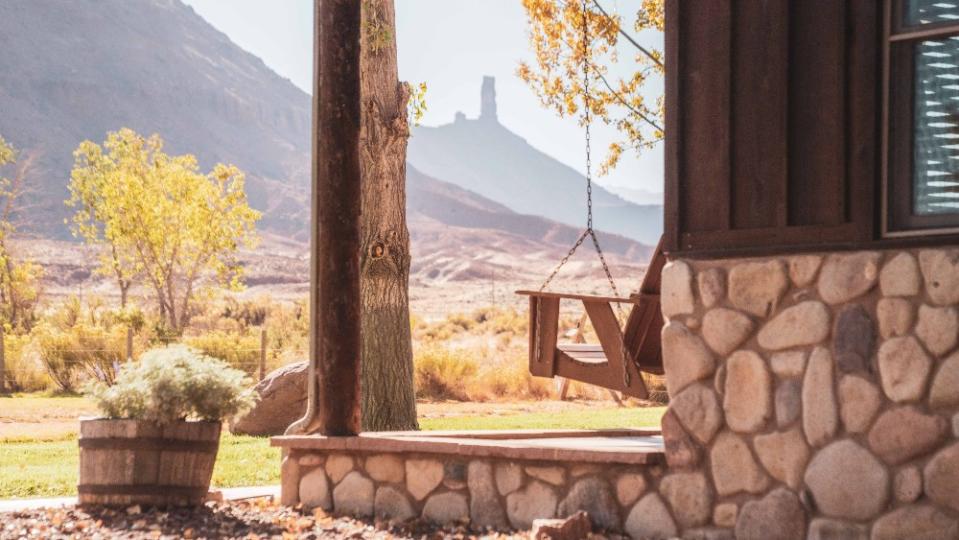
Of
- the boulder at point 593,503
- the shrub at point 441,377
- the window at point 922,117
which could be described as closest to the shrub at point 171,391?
the boulder at point 593,503

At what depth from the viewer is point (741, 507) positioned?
5.00 metres

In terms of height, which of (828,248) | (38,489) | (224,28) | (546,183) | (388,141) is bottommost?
(38,489)

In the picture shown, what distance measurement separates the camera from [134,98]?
289 ft

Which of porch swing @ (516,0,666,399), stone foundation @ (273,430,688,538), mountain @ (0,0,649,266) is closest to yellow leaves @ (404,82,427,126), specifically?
porch swing @ (516,0,666,399)

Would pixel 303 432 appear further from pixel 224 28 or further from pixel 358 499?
pixel 224 28

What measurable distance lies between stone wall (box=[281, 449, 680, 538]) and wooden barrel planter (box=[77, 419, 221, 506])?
2.14 ft

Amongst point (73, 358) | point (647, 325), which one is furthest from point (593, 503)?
point (73, 358)

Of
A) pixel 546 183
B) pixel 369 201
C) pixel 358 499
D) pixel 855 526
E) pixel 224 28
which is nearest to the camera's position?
pixel 855 526

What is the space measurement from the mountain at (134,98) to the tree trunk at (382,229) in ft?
200

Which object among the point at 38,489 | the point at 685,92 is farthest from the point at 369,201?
the point at 685,92

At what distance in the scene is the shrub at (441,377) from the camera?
16.1 metres

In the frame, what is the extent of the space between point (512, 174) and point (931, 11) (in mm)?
136595

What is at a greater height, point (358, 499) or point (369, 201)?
point (369, 201)

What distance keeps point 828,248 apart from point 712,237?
553 millimetres
